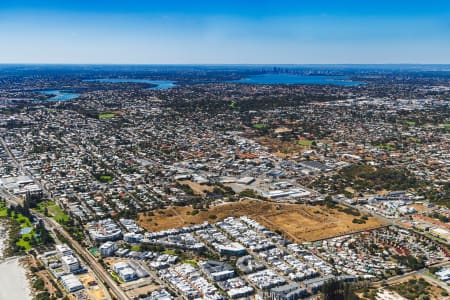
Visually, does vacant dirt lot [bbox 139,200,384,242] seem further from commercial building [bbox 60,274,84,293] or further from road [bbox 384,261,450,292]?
commercial building [bbox 60,274,84,293]

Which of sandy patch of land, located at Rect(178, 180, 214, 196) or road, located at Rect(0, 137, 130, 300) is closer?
road, located at Rect(0, 137, 130, 300)

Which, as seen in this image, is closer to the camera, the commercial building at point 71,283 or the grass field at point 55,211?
the commercial building at point 71,283

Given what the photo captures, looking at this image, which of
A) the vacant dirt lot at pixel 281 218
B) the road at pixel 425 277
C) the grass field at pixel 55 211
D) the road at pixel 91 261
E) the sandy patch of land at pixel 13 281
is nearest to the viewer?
the sandy patch of land at pixel 13 281

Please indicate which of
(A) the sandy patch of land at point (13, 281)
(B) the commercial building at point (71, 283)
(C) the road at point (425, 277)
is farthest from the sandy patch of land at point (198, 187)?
(C) the road at point (425, 277)

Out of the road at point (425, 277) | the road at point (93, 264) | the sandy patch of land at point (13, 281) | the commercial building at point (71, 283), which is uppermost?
the commercial building at point (71, 283)

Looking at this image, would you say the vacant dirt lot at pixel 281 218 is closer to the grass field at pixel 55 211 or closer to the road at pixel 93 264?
the road at pixel 93 264

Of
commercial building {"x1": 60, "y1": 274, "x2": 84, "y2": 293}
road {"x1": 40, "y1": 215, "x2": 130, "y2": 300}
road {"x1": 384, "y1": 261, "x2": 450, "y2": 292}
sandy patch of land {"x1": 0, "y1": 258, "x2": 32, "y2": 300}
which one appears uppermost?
commercial building {"x1": 60, "y1": 274, "x2": 84, "y2": 293}

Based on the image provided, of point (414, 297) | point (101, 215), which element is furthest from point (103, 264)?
point (414, 297)

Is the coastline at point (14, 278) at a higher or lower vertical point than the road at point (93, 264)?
lower

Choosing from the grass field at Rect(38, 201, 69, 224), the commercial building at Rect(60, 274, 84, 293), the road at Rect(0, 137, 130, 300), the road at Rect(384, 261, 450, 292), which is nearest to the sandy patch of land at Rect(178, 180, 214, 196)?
the grass field at Rect(38, 201, 69, 224)
